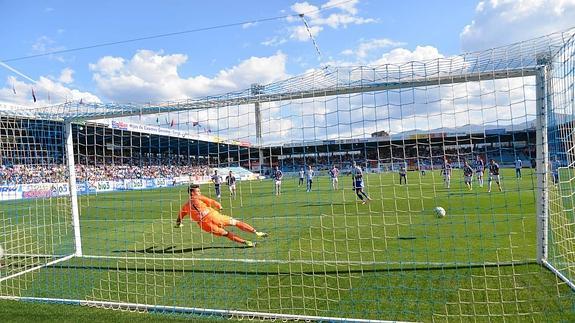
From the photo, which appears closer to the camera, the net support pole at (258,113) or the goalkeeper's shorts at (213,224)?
the net support pole at (258,113)

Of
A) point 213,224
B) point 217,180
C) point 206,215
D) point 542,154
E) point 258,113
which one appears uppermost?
point 258,113

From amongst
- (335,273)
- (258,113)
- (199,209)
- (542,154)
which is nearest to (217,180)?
(199,209)

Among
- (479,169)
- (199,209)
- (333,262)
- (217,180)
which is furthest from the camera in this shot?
(479,169)

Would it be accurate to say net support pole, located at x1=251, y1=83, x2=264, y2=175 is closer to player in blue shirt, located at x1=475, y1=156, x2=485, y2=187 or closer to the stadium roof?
the stadium roof

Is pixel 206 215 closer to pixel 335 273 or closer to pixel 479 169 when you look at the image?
pixel 335 273

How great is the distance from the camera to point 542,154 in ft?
18.4

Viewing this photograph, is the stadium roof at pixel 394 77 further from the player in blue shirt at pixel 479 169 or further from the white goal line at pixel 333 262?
the player in blue shirt at pixel 479 169

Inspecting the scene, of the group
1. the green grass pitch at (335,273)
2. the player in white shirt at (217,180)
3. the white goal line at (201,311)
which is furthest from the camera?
the player in white shirt at (217,180)

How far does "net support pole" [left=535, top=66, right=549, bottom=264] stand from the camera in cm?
562

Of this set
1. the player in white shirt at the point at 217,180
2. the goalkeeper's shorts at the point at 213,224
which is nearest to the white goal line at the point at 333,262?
the goalkeeper's shorts at the point at 213,224

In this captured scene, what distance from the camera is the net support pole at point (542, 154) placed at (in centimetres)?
562

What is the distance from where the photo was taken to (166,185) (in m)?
29.8

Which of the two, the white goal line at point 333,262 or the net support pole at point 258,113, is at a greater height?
the net support pole at point 258,113

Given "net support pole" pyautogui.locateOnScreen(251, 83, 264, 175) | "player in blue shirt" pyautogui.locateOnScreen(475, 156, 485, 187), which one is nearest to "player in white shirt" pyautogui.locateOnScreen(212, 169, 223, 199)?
"net support pole" pyautogui.locateOnScreen(251, 83, 264, 175)
